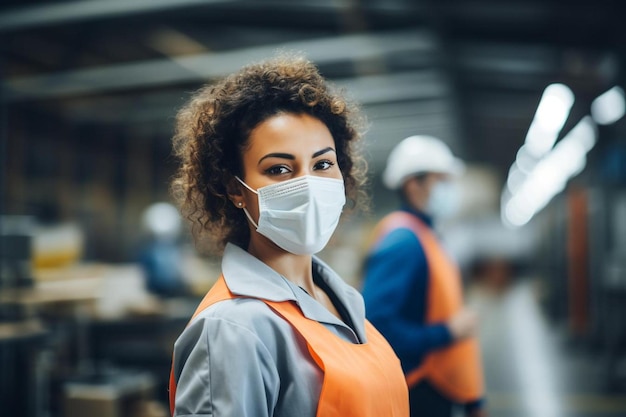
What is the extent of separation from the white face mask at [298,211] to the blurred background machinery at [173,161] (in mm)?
348

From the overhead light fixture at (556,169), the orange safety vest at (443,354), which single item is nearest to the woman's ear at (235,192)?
the orange safety vest at (443,354)

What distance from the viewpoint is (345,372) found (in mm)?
1052

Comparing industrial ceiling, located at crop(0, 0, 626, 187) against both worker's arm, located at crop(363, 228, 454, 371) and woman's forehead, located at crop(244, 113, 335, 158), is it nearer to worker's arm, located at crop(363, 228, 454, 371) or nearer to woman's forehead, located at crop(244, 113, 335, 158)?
worker's arm, located at crop(363, 228, 454, 371)

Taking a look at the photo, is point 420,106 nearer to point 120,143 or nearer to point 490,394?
point 490,394

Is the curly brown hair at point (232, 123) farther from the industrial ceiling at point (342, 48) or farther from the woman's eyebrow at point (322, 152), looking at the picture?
the industrial ceiling at point (342, 48)

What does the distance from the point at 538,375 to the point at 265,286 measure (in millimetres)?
6268

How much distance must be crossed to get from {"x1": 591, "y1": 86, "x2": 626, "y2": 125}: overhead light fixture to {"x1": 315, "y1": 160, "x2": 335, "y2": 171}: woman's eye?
18.0 ft

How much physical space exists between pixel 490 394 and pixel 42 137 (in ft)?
23.7

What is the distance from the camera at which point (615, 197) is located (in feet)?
20.9

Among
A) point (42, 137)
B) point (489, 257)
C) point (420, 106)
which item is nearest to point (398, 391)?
point (420, 106)

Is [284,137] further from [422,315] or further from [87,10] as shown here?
[87,10]

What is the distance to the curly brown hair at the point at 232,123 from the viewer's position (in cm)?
115

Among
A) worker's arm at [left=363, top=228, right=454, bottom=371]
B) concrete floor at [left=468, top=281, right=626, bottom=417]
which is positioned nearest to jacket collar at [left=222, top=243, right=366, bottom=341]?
worker's arm at [left=363, top=228, right=454, bottom=371]

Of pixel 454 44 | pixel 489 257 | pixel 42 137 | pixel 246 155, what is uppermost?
pixel 454 44
